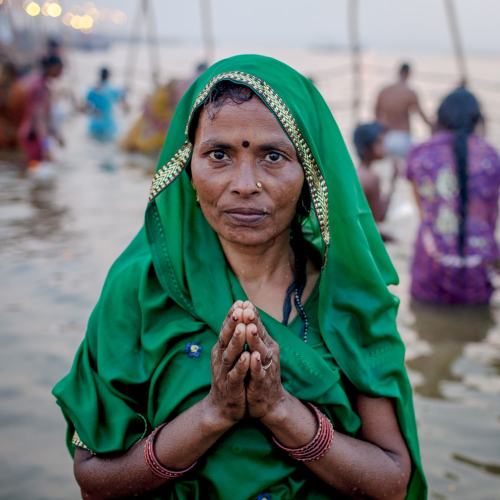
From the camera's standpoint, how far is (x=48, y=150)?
1188cm

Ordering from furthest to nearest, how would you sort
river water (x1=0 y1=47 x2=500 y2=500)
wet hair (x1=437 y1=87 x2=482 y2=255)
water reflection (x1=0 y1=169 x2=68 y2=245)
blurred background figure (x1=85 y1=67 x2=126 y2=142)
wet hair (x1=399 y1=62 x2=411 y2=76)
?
blurred background figure (x1=85 y1=67 x2=126 y2=142)
wet hair (x1=399 y1=62 x2=411 y2=76)
water reflection (x1=0 y1=169 x2=68 y2=245)
wet hair (x1=437 y1=87 x2=482 y2=255)
river water (x1=0 y1=47 x2=500 y2=500)

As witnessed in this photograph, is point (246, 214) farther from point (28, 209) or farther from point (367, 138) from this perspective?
point (28, 209)

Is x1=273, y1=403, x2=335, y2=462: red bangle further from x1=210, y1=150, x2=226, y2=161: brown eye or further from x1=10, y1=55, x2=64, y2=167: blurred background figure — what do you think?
x1=10, y1=55, x2=64, y2=167: blurred background figure

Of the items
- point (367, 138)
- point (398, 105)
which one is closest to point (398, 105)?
point (398, 105)

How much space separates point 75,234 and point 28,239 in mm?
482

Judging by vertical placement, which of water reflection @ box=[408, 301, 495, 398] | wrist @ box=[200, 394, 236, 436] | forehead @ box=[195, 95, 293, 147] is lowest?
water reflection @ box=[408, 301, 495, 398]

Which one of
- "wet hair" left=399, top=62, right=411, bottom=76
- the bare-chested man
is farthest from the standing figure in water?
"wet hair" left=399, top=62, right=411, bottom=76

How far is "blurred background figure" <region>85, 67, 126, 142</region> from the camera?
15.5m

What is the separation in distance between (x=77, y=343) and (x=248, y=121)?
336cm

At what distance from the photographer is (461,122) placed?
533 cm

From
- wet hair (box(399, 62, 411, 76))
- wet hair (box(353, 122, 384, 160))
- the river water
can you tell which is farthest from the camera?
wet hair (box(399, 62, 411, 76))

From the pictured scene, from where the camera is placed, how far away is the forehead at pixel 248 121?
183 centimetres

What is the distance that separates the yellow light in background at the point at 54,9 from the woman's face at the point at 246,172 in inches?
858

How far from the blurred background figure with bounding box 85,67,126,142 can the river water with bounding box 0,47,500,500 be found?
20.1 ft
